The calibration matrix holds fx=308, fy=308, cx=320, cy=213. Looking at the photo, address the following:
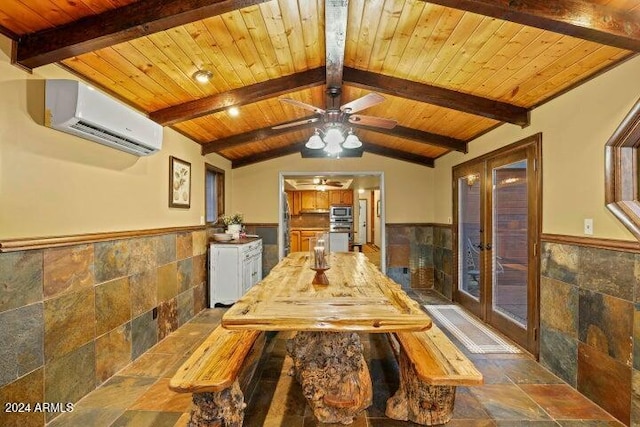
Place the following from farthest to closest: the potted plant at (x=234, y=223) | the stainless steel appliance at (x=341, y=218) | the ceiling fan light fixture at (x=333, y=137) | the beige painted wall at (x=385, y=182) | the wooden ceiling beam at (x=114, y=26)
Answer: the stainless steel appliance at (x=341, y=218)
the beige painted wall at (x=385, y=182)
the potted plant at (x=234, y=223)
the ceiling fan light fixture at (x=333, y=137)
the wooden ceiling beam at (x=114, y=26)

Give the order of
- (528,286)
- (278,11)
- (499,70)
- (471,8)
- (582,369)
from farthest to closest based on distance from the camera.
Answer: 1. (528,286)
2. (499,70)
3. (582,369)
4. (278,11)
5. (471,8)

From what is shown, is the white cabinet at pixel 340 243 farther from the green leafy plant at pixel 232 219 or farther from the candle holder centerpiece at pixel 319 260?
the candle holder centerpiece at pixel 319 260

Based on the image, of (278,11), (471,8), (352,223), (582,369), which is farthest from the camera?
(352,223)

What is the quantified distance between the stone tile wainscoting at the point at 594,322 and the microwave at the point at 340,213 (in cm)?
641

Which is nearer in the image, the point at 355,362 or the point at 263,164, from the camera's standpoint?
the point at 355,362

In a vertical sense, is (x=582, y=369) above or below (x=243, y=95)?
below

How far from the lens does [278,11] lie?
6.19ft

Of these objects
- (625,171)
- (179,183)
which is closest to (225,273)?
(179,183)

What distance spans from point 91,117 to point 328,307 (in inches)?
73.2

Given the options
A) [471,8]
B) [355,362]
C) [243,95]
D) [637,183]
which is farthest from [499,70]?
[355,362]

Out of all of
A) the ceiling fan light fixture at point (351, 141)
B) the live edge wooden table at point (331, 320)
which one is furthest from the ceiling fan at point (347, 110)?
the live edge wooden table at point (331, 320)

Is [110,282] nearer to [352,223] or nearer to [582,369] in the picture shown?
[582,369]

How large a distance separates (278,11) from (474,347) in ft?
10.7

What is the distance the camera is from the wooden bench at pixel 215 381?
57.9 inches
